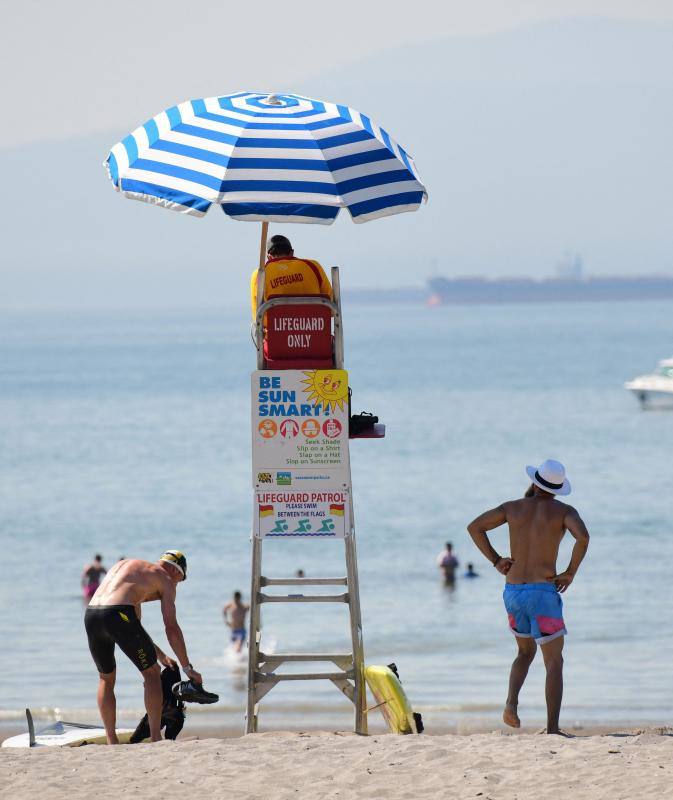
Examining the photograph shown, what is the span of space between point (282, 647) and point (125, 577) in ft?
42.9

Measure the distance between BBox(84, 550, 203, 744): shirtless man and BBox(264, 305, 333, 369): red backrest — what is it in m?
1.27

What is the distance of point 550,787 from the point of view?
664cm

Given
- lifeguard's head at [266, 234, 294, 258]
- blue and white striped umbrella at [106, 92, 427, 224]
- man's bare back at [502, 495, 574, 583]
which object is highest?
blue and white striped umbrella at [106, 92, 427, 224]

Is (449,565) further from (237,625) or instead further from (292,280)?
(292,280)

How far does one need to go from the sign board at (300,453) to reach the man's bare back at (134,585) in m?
0.64

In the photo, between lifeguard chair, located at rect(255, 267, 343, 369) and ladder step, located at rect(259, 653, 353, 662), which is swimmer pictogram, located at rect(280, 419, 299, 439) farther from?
ladder step, located at rect(259, 653, 353, 662)

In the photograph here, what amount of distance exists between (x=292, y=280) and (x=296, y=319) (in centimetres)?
24

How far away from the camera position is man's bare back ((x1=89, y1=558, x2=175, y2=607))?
26.2 ft

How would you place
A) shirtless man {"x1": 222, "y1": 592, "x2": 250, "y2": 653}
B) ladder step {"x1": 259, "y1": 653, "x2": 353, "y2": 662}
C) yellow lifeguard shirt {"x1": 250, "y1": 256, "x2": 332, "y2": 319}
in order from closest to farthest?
1. yellow lifeguard shirt {"x1": 250, "y1": 256, "x2": 332, "y2": 319}
2. ladder step {"x1": 259, "y1": 653, "x2": 353, "y2": 662}
3. shirtless man {"x1": 222, "y1": 592, "x2": 250, "y2": 653}

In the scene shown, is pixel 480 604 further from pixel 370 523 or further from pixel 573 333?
pixel 573 333

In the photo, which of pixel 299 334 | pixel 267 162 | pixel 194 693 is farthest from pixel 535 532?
pixel 267 162

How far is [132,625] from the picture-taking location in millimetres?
7961

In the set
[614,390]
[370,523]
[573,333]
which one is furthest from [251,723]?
[573,333]

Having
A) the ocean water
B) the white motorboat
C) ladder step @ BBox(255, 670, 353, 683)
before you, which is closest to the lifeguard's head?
ladder step @ BBox(255, 670, 353, 683)
